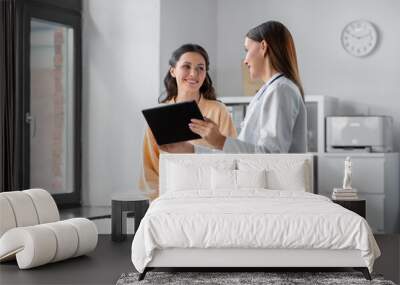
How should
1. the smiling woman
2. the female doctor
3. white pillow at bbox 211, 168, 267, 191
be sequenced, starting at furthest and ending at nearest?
the smiling woman
white pillow at bbox 211, 168, 267, 191
the female doctor

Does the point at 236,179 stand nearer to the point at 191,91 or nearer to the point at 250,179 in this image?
the point at 250,179

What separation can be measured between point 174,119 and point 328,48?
9.11 ft

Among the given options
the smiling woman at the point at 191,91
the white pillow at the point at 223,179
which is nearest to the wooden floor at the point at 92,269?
the white pillow at the point at 223,179

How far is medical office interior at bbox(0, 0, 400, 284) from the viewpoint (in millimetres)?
7105

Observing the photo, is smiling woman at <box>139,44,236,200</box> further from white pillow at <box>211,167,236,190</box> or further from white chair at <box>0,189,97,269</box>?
white chair at <box>0,189,97,269</box>

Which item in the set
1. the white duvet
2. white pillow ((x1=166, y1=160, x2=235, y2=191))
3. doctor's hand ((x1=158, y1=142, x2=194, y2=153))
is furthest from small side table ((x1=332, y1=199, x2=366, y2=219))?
the white duvet

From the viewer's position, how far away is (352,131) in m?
7.38

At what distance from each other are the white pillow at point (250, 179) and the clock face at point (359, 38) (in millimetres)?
2582

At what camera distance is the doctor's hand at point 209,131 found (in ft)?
18.7

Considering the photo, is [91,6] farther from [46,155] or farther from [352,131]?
[352,131]

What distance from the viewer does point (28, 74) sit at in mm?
6914

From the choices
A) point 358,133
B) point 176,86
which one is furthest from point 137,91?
point 358,133

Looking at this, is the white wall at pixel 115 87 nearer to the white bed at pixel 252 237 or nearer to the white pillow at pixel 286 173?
the white pillow at pixel 286 173

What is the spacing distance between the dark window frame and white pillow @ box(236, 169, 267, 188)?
7.26ft
